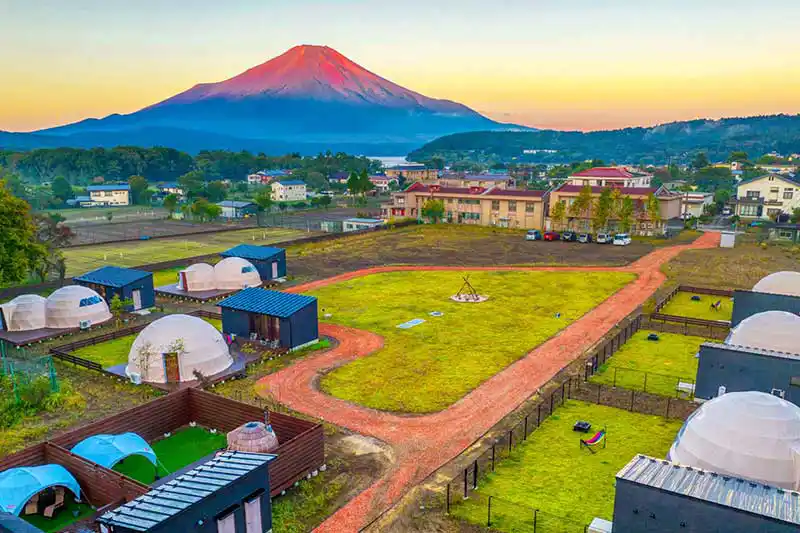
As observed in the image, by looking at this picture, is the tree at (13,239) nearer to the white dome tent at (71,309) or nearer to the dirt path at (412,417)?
the white dome tent at (71,309)

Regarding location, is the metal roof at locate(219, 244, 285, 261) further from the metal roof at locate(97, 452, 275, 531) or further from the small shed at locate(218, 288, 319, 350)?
the metal roof at locate(97, 452, 275, 531)

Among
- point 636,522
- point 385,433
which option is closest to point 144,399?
point 385,433

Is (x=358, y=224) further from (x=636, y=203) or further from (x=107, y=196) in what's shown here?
(x=107, y=196)

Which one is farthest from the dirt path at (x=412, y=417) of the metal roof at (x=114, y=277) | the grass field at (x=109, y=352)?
the metal roof at (x=114, y=277)

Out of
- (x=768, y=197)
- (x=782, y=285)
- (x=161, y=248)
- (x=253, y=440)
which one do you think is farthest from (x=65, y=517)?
(x=768, y=197)

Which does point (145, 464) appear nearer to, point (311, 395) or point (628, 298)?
point (311, 395)

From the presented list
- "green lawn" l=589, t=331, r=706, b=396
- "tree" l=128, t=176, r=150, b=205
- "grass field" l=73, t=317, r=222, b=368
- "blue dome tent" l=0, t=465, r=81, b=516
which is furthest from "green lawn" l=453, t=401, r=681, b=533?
"tree" l=128, t=176, r=150, b=205
